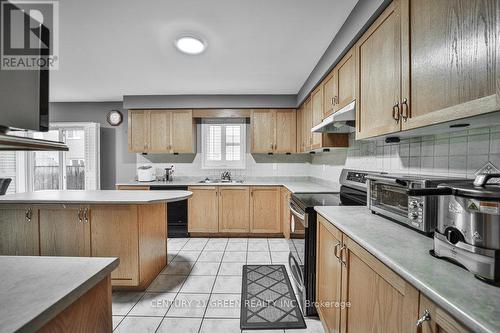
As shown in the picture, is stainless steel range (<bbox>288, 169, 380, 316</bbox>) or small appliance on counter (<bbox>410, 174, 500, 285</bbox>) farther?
stainless steel range (<bbox>288, 169, 380, 316</bbox>)

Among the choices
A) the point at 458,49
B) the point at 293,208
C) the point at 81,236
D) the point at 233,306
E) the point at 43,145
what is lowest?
the point at 233,306

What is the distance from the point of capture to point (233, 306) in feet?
6.59

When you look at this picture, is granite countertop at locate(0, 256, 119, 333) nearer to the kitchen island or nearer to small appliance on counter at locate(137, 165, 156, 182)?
the kitchen island

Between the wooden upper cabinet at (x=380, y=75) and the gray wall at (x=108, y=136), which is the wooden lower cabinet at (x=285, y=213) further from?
the gray wall at (x=108, y=136)

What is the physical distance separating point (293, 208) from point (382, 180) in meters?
1.04

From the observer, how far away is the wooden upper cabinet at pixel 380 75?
4.28 ft

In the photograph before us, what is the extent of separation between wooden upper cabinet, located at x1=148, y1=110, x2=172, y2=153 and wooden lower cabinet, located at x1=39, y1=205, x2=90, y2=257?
83.7 inches

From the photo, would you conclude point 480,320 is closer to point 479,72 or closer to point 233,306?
point 479,72

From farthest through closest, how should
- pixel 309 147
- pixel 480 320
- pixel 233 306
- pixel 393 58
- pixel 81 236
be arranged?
pixel 309 147 < pixel 81 236 < pixel 233 306 < pixel 393 58 < pixel 480 320

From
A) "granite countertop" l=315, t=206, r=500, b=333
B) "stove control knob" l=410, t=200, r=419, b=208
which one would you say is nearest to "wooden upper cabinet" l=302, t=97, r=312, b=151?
"granite countertop" l=315, t=206, r=500, b=333

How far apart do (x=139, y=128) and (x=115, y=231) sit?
249cm

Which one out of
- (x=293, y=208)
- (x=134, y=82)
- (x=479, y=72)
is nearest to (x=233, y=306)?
(x=293, y=208)

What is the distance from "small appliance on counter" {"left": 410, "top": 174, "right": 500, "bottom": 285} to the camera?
672 mm

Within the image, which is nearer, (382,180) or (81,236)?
(382,180)
